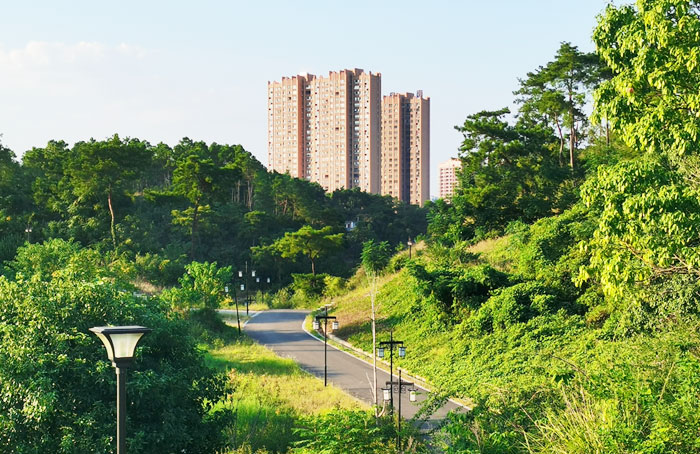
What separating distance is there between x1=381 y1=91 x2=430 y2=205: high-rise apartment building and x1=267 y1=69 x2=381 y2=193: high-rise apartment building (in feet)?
13.6

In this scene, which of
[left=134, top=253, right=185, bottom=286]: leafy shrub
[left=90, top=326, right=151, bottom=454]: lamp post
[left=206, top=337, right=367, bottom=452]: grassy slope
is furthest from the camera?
[left=134, top=253, right=185, bottom=286]: leafy shrub

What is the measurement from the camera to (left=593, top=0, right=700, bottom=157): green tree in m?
9.89

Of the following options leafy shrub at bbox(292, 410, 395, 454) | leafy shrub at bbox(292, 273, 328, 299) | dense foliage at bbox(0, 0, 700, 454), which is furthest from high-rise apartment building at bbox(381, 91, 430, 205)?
leafy shrub at bbox(292, 410, 395, 454)

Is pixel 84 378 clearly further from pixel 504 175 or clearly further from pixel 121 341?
pixel 504 175

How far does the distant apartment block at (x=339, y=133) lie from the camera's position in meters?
116

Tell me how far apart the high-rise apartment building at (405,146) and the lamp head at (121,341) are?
117 meters

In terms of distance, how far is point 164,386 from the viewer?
11711 millimetres

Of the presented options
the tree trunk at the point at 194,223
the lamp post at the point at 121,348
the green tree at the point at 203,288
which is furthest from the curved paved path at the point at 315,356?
the lamp post at the point at 121,348

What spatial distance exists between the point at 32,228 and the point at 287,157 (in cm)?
7120

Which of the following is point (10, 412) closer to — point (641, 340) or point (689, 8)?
point (689, 8)

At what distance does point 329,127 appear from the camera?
382 ft

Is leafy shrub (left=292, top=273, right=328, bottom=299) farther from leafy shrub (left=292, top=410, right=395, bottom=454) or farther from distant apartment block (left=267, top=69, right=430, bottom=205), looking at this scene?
distant apartment block (left=267, top=69, right=430, bottom=205)

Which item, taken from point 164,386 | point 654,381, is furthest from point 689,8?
point 164,386

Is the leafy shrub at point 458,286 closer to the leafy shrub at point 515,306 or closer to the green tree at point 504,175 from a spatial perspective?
the leafy shrub at point 515,306
